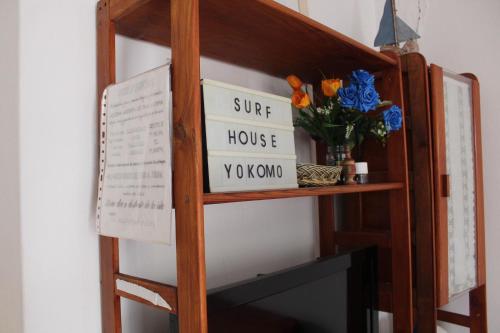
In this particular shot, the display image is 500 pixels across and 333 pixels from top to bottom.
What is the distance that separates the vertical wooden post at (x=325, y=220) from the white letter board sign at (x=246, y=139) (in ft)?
2.02

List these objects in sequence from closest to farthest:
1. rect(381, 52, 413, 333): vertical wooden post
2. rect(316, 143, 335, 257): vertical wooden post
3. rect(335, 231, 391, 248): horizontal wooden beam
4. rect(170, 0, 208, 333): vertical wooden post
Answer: rect(170, 0, 208, 333): vertical wooden post, rect(381, 52, 413, 333): vertical wooden post, rect(335, 231, 391, 248): horizontal wooden beam, rect(316, 143, 335, 257): vertical wooden post

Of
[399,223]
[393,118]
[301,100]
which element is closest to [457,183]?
[399,223]

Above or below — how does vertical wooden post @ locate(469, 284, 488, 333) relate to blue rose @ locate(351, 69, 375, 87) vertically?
below

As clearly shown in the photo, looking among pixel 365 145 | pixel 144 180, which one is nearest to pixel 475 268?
pixel 365 145

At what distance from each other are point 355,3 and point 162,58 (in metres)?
1.22

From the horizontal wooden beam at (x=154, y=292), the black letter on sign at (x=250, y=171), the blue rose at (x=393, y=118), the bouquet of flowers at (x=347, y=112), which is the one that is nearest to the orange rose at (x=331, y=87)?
the bouquet of flowers at (x=347, y=112)

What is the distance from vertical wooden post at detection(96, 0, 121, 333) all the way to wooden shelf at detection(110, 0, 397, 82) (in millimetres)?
41

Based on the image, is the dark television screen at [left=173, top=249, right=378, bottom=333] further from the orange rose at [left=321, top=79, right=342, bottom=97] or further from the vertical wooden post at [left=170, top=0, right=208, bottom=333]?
the orange rose at [left=321, top=79, right=342, bottom=97]

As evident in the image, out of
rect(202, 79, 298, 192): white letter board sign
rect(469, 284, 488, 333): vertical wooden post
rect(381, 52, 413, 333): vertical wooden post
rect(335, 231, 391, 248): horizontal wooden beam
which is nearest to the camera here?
rect(202, 79, 298, 192): white letter board sign

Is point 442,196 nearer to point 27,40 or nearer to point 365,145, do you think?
point 365,145

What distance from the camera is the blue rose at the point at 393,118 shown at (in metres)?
1.22

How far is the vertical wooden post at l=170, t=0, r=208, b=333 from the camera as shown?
0.66m

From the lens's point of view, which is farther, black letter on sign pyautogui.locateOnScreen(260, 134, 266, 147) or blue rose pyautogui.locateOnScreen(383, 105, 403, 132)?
blue rose pyautogui.locateOnScreen(383, 105, 403, 132)

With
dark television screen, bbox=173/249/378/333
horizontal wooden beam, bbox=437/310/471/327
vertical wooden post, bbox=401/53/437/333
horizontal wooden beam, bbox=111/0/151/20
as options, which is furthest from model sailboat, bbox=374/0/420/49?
horizontal wooden beam, bbox=437/310/471/327
